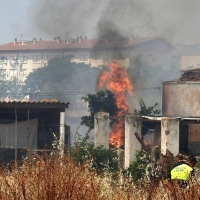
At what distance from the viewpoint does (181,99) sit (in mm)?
29859

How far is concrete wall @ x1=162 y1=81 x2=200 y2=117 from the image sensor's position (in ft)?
94.1

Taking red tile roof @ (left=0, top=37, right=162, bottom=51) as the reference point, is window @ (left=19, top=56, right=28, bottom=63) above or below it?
below

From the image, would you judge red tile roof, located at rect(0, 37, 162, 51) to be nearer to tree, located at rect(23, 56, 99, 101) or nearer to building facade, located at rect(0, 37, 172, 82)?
building facade, located at rect(0, 37, 172, 82)

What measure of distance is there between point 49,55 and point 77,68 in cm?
1782

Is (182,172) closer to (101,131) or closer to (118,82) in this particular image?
(101,131)

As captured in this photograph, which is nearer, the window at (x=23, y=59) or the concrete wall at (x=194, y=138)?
the concrete wall at (x=194, y=138)

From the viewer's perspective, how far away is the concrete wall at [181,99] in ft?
94.1

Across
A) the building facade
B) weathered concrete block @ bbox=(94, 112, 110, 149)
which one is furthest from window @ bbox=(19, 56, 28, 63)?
weathered concrete block @ bbox=(94, 112, 110, 149)

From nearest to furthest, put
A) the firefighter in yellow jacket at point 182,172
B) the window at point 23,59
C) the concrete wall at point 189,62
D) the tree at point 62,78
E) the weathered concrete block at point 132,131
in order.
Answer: the firefighter in yellow jacket at point 182,172
the weathered concrete block at point 132,131
the tree at point 62,78
the concrete wall at point 189,62
the window at point 23,59

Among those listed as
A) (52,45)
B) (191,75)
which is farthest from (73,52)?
(191,75)

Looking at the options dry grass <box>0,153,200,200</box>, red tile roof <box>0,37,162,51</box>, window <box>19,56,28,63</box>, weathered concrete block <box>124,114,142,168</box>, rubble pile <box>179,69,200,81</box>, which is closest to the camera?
dry grass <box>0,153,200,200</box>

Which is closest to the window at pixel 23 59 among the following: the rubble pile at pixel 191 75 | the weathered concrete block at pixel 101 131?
the rubble pile at pixel 191 75

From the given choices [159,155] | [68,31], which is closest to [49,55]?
[68,31]

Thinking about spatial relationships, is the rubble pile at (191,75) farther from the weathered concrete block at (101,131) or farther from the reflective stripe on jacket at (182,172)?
the reflective stripe on jacket at (182,172)
